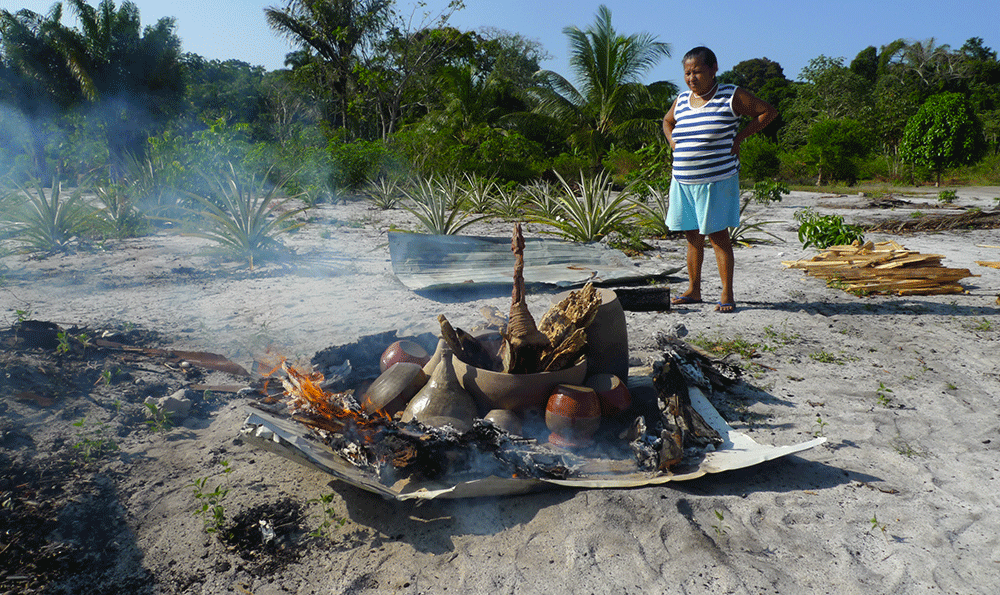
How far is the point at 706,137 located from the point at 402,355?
2481 millimetres

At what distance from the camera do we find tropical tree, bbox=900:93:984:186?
16297 mm

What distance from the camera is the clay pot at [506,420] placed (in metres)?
1.87

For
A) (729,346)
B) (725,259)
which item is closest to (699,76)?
(725,259)

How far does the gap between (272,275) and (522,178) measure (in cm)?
801

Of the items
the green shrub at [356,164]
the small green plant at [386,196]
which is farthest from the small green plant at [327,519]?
the green shrub at [356,164]

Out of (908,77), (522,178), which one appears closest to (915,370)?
(522,178)

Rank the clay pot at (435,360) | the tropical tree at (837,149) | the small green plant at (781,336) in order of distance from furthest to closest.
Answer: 1. the tropical tree at (837,149)
2. the small green plant at (781,336)
3. the clay pot at (435,360)

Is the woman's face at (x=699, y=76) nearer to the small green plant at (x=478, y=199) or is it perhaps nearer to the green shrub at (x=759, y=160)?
the small green plant at (x=478, y=199)

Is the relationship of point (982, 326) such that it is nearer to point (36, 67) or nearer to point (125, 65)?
point (36, 67)

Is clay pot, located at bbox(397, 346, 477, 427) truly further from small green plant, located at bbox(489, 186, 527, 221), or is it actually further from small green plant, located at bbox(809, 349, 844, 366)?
small green plant, located at bbox(489, 186, 527, 221)

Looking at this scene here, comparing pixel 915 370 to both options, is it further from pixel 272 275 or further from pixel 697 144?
pixel 272 275

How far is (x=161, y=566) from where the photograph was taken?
1.49 meters

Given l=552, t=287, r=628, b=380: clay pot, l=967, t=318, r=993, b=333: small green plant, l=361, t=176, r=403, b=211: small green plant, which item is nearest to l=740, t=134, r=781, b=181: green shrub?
l=361, t=176, r=403, b=211: small green plant

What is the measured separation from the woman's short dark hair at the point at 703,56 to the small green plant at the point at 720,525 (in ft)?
9.04
